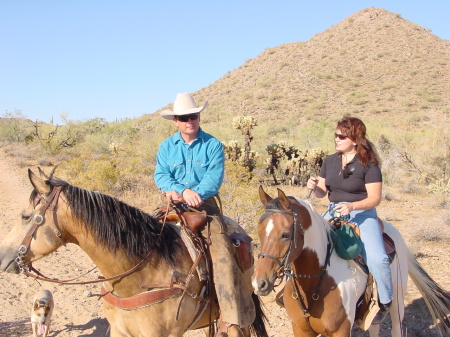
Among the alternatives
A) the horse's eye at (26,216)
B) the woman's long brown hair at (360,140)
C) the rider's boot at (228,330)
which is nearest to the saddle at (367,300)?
the woman's long brown hair at (360,140)

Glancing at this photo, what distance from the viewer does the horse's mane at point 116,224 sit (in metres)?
3.04

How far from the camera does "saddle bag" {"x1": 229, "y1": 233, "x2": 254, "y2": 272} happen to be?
3973 mm

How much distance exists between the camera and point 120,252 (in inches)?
125

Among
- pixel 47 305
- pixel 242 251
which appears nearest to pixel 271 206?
pixel 242 251

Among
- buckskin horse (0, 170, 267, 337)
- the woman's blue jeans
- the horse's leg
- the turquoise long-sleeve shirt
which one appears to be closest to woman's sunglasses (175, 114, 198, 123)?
the turquoise long-sleeve shirt

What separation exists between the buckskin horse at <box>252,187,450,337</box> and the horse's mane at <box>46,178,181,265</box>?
87cm

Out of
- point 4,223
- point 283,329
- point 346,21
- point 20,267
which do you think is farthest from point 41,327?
point 346,21

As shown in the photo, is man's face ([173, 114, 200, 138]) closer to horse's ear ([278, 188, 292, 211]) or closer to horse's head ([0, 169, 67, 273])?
horse's ear ([278, 188, 292, 211])

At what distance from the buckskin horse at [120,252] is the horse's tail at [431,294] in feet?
9.36

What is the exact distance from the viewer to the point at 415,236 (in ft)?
32.5

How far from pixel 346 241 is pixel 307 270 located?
0.50 metres

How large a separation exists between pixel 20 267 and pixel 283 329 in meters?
4.15

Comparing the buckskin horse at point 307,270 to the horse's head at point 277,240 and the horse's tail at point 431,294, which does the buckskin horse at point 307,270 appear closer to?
the horse's head at point 277,240

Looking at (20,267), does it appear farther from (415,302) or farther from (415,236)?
(415,236)
